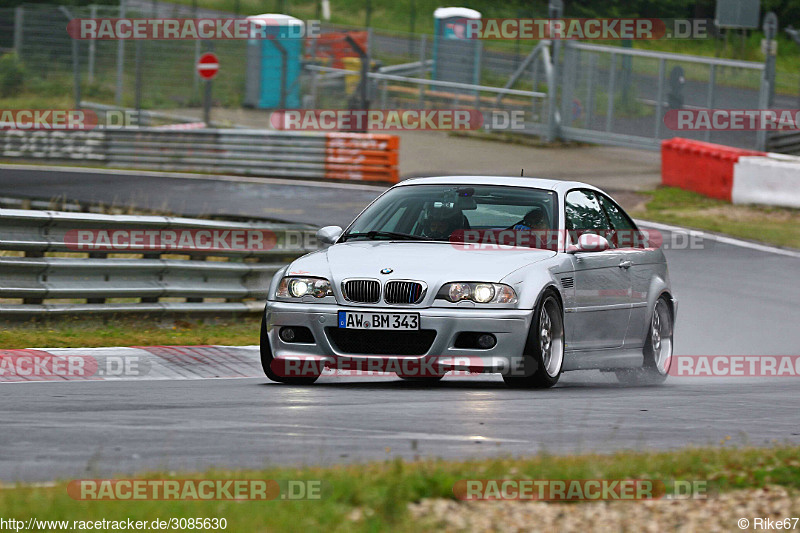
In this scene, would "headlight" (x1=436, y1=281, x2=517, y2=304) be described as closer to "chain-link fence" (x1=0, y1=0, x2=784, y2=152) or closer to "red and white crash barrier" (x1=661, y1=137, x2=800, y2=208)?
"red and white crash barrier" (x1=661, y1=137, x2=800, y2=208)

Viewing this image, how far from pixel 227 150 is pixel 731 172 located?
10048 mm

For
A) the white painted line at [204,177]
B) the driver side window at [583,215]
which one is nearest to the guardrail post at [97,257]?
the driver side window at [583,215]

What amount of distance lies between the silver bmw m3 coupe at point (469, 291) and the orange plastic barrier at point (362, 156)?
53.6 feet

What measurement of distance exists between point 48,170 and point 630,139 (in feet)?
38.7

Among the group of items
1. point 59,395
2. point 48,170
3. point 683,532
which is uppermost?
point 683,532

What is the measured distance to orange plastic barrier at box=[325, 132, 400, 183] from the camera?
26.5m

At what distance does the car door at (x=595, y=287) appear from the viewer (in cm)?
920

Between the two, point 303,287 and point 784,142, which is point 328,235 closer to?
point 303,287

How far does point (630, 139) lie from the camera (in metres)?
29.0

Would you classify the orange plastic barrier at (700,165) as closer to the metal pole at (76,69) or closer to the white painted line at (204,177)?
the white painted line at (204,177)

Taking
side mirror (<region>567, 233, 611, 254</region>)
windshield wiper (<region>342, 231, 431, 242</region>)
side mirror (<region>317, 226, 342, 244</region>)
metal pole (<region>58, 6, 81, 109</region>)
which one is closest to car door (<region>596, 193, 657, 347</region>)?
side mirror (<region>567, 233, 611, 254</region>)

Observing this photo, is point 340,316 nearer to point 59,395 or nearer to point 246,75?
point 59,395

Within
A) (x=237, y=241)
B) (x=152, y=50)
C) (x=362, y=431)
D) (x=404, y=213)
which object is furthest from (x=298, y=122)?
(x=362, y=431)

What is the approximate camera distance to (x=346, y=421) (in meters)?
6.87
